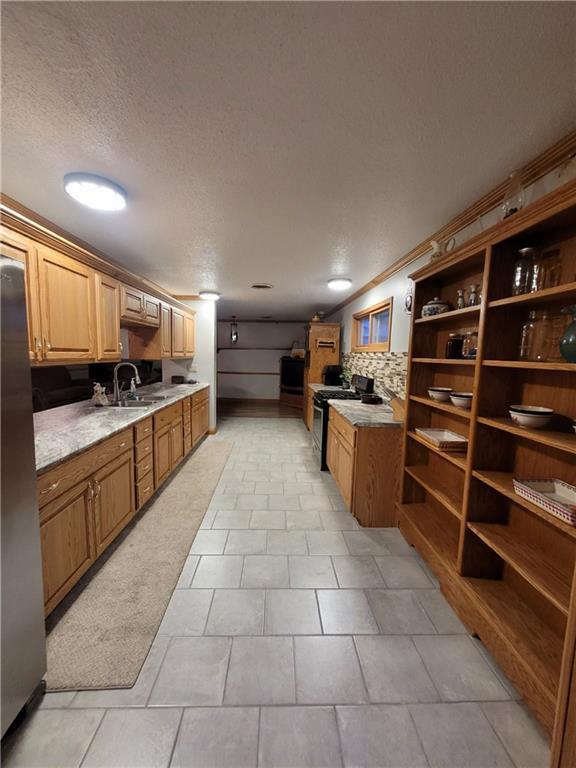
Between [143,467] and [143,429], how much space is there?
327 millimetres

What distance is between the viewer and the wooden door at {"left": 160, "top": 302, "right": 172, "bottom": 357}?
12.0 feet

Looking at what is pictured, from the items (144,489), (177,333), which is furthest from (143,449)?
(177,333)

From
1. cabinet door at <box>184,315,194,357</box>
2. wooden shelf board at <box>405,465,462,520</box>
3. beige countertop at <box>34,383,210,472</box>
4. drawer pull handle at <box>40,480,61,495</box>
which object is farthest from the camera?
cabinet door at <box>184,315,194,357</box>

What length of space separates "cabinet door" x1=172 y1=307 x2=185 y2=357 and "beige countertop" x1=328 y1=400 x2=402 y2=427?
91.3 inches

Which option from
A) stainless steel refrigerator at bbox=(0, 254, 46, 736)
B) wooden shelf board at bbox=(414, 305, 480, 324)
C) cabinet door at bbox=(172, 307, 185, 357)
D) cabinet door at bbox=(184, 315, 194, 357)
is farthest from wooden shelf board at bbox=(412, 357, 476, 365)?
cabinet door at bbox=(184, 315, 194, 357)

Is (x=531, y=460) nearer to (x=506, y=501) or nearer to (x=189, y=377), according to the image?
(x=506, y=501)

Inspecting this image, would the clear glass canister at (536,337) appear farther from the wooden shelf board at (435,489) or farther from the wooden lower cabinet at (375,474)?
the wooden lower cabinet at (375,474)

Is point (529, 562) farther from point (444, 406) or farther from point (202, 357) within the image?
point (202, 357)

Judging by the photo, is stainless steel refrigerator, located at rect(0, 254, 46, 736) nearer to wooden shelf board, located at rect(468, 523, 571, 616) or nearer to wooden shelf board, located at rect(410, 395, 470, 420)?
wooden shelf board, located at rect(468, 523, 571, 616)

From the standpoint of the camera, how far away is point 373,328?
3.93 metres

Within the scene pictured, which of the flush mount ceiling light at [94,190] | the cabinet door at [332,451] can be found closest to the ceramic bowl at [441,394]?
the cabinet door at [332,451]

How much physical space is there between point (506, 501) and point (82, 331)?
2.97 metres

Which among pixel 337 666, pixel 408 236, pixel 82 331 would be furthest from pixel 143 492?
pixel 408 236

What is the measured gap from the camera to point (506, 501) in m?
1.58
